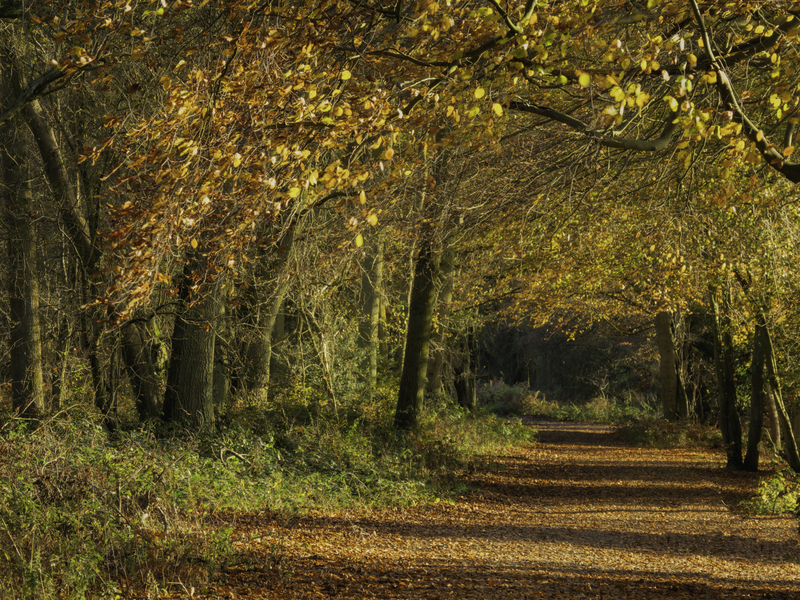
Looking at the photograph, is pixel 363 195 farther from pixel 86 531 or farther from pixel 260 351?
pixel 260 351

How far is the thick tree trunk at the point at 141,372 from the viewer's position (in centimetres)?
1078

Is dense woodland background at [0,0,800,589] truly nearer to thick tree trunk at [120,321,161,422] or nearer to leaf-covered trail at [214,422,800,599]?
thick tree trunk at [120,321,161,422]

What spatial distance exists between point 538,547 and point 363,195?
19.6 ft

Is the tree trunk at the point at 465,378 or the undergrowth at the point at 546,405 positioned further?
the undergrowth at the point at 546,405

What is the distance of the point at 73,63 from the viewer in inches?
186

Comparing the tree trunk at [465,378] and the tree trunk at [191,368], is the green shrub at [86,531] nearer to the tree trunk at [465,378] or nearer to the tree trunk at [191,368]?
the tree trunk at [191,368]

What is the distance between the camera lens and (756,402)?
14.8m

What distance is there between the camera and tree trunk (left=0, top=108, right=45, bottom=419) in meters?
10.6

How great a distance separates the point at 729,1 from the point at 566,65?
1.35 metres

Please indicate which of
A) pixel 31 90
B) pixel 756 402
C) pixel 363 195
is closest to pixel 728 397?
pixel 756 402

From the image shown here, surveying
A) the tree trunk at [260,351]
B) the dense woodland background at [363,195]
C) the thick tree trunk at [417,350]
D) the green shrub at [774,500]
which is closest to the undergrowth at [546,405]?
the dense woodland background at [363,195]

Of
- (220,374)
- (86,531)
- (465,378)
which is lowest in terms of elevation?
(86,531)

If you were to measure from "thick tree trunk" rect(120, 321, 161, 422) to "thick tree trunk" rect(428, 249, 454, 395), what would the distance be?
697 cm

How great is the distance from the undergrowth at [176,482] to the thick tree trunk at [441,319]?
260cm
